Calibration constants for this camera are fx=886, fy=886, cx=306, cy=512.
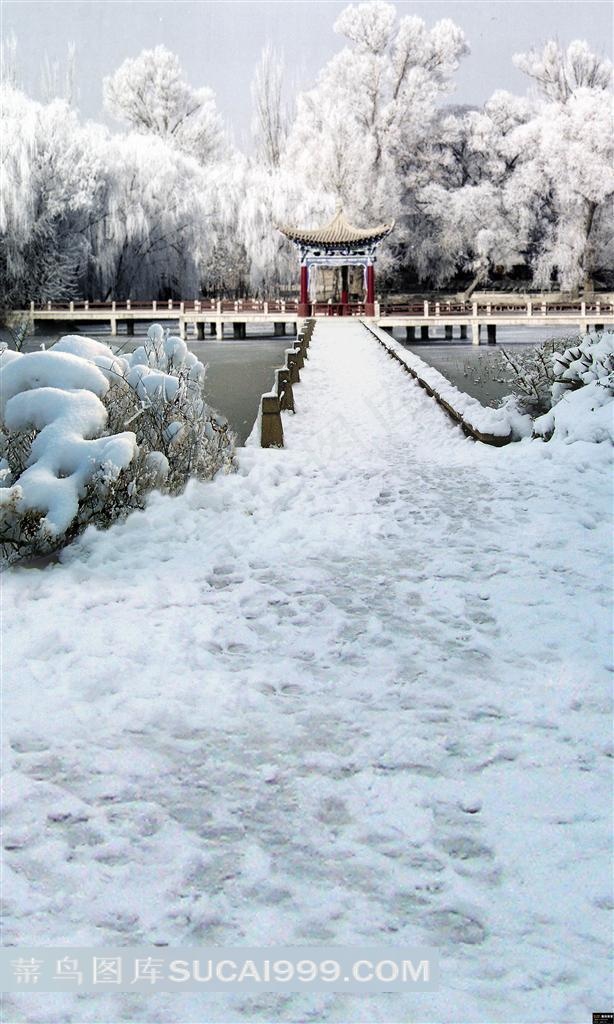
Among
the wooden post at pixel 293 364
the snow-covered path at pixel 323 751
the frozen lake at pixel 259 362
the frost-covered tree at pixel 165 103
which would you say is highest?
the frost-covered tree at pixel 165 103

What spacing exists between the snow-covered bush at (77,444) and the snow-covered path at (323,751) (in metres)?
0.27

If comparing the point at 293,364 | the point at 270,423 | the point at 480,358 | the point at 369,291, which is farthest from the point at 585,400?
the point at 369,291

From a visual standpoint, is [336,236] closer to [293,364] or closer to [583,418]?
[293,364]

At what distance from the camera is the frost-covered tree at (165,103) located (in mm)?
48000

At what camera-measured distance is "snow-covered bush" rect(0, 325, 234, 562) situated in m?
4.75

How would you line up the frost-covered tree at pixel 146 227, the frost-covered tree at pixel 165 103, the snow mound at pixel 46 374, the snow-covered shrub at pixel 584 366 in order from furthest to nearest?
the frost-covered tree at pixel 165 103, the frost-covered tree at pixel 146 227, the snow-covered shrub at pixel 584 366, the snow mound at pixel 46 374

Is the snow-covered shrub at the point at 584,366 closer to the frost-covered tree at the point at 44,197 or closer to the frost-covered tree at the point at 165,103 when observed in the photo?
the frost-covered tree at the point at 44,197

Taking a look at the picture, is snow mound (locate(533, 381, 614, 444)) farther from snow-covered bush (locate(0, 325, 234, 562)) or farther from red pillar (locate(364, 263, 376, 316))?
red pillar (locate(364, 263, 376, 316))

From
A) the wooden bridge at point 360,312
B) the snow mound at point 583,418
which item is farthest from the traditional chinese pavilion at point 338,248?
Result: the snow mound at point 583,418

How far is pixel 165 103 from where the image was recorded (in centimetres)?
4834

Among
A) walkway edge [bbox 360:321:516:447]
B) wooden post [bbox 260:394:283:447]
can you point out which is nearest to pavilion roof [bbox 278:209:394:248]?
walkway edge [bbox 360:321:516:447]

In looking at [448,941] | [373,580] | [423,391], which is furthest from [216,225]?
[448,941]

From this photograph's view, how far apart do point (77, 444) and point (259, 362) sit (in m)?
21.7

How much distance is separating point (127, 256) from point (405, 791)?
3524cm
